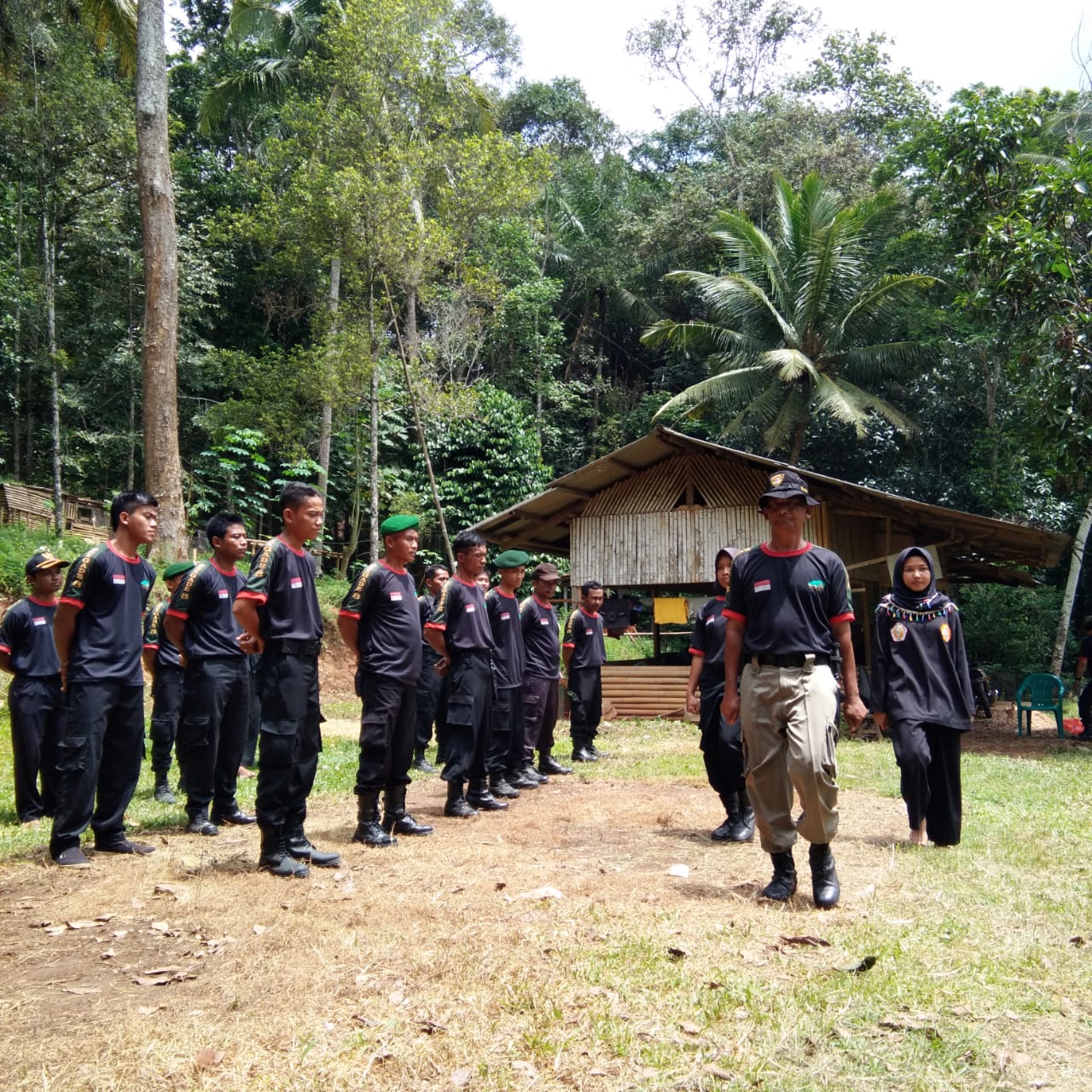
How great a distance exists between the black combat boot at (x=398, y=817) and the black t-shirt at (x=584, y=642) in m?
4.98

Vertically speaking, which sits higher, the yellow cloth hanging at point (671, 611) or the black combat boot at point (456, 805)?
the yellow cloth hanging at point (671, 611)

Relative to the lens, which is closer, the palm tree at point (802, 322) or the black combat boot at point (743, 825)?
the black combat boot at point (743, 825)

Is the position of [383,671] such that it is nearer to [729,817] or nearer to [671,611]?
[729,817]

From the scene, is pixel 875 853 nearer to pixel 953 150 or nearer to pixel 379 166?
pixel 953 150

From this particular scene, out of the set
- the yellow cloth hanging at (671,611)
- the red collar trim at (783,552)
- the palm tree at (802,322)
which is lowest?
the yellow cloth hanging at (671,611)

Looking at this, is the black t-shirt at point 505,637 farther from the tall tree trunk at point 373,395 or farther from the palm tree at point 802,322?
the palm tree at point 802,322

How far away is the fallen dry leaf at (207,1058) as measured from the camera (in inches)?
123

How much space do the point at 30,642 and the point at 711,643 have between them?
497 cm

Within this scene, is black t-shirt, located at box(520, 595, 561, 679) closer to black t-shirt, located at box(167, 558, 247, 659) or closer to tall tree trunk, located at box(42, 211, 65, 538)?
black t-shirt, located at box(167, 558, 247, 659)

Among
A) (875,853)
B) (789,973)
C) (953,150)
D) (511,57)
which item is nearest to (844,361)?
(953,150)

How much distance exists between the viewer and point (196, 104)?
101 ft

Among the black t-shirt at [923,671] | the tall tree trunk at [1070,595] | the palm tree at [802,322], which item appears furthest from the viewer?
the palm tree at [802,322]

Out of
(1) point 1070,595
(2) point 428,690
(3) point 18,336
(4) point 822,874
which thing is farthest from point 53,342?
(1) point 1070,595

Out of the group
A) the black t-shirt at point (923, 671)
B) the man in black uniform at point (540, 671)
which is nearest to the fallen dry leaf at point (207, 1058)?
the black t-shirt at point (923, 671)
